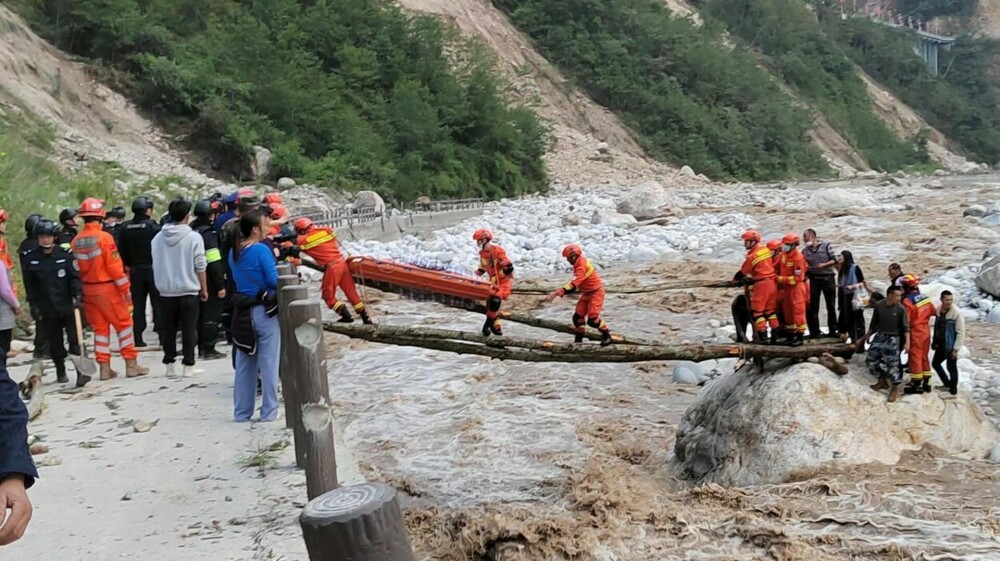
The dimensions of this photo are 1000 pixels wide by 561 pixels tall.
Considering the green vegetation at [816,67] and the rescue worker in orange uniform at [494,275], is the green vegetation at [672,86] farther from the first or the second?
the rescue worker in orange uniform at [494,275]

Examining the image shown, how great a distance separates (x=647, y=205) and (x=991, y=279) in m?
13.3

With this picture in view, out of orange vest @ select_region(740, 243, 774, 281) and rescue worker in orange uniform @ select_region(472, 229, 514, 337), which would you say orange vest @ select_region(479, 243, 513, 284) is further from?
orange vest @ select_region(740, 243, 774, 281)

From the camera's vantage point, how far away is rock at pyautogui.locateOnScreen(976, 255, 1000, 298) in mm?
11406

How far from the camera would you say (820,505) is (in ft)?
15.3

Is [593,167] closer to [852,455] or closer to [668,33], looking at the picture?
[668,33]

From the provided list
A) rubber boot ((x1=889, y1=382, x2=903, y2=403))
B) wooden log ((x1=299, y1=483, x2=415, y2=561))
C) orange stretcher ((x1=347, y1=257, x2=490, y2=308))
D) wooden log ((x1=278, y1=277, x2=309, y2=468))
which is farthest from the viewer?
orange stretcher ((x1=347, y1=257, x2=490, y2=308))

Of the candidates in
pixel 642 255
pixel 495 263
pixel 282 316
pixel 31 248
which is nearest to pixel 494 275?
pixel 495 263

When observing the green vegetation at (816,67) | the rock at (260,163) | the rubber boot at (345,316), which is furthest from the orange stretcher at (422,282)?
the green vegetation at (816,67)

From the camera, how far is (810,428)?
517cm

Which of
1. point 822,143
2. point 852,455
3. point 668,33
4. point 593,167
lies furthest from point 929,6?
point 852,455

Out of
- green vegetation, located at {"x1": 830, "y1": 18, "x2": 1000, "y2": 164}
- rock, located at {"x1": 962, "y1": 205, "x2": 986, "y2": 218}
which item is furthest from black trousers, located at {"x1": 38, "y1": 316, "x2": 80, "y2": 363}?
green vegetation, located at {"x1": 830, "y1": 18, "x2": 1000, "y2": 164}

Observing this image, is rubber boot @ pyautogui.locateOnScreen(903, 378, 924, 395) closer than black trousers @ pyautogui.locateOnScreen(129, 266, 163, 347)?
Yes

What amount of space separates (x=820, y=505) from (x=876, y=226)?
18.1m

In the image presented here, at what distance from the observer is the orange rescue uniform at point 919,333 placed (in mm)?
5621
